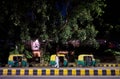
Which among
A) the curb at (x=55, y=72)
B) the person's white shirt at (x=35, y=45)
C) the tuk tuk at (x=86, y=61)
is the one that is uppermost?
the person's white shirt at (x=35, y=45)

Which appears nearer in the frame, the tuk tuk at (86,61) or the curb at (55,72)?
the curb at (55,72)

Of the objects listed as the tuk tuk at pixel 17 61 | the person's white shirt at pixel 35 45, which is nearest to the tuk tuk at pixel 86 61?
the tuk tuk at pixel 17 61

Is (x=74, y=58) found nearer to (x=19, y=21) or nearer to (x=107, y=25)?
(x=107, y=25)

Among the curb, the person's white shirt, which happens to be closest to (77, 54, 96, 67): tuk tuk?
the person's white shirt

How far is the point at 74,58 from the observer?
24.4 m

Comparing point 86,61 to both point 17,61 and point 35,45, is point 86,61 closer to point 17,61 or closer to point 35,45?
point 17,61

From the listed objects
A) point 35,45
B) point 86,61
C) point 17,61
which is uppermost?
point 35,45

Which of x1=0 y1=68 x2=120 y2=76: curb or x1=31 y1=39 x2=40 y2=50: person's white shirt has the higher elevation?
x1=31 y1=39 x2=40 y2=50: person's white shirt

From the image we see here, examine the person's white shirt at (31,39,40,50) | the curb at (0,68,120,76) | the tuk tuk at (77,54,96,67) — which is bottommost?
the curb at (0,68,120,76)

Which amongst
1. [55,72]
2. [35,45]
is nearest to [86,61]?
[35,45]

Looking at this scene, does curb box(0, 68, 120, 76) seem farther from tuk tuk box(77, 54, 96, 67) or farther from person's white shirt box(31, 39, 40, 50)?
person's white shirt box(31, 39, 40, 50)

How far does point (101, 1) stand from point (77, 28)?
87.2 inches

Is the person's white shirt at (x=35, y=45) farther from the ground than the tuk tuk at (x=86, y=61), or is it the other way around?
the person's white shirt at (x=35, y=45)

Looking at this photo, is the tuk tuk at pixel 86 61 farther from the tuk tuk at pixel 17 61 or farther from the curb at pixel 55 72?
the curb at pixel 55 72
